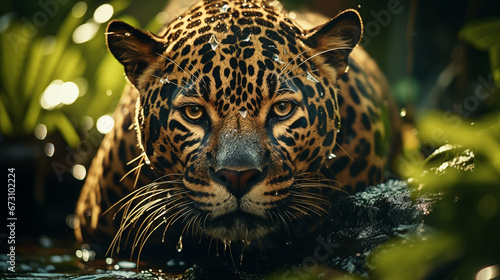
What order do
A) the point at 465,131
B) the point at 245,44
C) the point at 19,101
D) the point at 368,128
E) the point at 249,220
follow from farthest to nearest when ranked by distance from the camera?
the point at 19,101, the point at 368,128, the point at 245,44, the point at 249,220, the point at 465,131

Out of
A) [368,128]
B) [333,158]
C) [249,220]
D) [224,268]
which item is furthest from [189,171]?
[368,128]

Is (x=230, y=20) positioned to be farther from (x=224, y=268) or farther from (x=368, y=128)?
(x=224, y=268)

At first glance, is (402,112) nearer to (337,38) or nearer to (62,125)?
(337,38)

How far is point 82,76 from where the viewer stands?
443cm

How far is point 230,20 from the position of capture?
119 inches

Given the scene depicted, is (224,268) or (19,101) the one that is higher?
(19,101)

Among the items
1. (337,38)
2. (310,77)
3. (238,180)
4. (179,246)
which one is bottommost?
(179,246)

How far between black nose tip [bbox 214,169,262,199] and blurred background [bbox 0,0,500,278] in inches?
59.1

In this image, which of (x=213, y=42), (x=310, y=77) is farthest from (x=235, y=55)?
(x=310, y=77)

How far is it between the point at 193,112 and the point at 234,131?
27 centimetres

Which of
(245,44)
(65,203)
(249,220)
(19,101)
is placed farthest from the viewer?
(19,101)

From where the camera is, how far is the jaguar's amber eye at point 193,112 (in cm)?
280

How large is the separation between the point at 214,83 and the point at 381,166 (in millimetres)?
1175

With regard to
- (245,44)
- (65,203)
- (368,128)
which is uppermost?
(245,44)
